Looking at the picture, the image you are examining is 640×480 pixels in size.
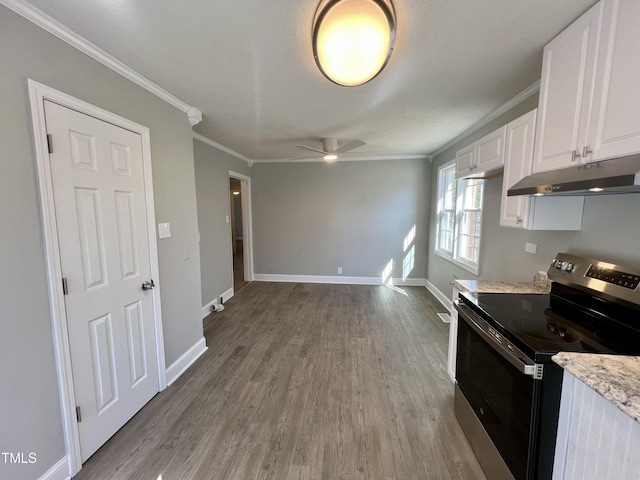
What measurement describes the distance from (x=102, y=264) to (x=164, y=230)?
0.58 metres

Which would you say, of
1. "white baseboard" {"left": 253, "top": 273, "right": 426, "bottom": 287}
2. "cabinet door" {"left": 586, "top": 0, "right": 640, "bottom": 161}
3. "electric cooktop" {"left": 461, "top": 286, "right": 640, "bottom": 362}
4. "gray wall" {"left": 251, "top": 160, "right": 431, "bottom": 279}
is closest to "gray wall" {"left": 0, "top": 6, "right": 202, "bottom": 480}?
"electric cooktop" {"left": 461, "top": 286, "right": 640, "bottom": 362}

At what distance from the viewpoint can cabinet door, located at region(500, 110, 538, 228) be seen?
65.2 inches

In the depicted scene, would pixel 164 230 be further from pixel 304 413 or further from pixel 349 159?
pixel 349 159

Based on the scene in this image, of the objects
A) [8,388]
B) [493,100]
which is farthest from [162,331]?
[493,100]

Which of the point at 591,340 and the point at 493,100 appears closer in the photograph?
the point at 591,340

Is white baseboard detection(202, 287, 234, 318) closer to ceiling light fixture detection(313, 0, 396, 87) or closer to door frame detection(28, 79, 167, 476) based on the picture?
door frame detection(28, 79, 167, 476)

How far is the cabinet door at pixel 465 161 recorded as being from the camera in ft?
7.95

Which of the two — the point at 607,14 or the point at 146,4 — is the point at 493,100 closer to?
the point at 607,14

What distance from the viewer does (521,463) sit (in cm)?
114

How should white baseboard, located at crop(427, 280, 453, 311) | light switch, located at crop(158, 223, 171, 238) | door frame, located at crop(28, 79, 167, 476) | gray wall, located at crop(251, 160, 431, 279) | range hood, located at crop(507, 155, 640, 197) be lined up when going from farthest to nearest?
gray wall, located at crop(251, 160, 431, 279) < white baseboard, located at crop(427, 280, 453, 311) < light switch, located at crop(158, 223, 171, 238) < door frame, located at crop(28, 79, 167, 476) < range hood, located at crop(507, 155, 640, 197)

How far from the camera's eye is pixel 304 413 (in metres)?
1.92

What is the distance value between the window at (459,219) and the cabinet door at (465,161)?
59cm

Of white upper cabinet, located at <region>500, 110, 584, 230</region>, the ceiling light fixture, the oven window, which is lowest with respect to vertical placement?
the oven window

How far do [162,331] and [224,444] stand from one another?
3.39ft
